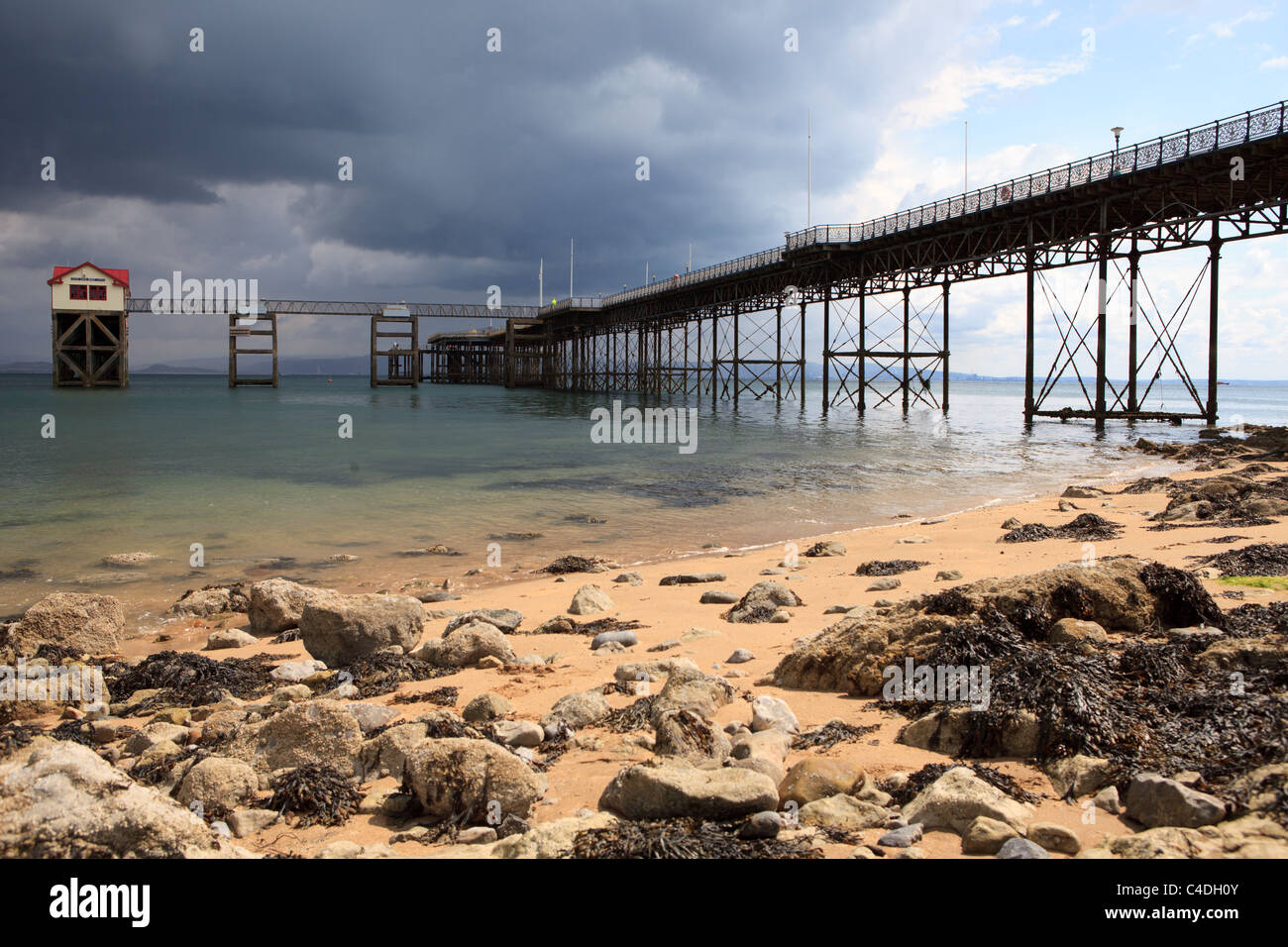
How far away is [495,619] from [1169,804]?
604 centimetres

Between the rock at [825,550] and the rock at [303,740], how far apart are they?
26.2ft

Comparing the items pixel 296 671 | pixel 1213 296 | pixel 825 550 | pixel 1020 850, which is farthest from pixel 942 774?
pixel 1213 296

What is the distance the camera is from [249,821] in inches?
149

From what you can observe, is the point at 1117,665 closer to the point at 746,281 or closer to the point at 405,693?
the point at 405,693

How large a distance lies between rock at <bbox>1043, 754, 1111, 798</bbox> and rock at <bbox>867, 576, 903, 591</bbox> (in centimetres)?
461

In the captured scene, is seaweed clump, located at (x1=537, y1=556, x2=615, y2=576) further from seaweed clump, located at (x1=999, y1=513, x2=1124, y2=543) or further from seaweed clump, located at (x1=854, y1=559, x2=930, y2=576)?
seaweed clump, located at (x1=999, y1=513, x2=1124, y2=543)

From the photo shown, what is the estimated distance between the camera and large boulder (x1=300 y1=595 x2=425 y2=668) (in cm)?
685

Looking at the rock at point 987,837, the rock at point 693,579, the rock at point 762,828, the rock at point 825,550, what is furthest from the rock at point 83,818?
the rock at point 825,550

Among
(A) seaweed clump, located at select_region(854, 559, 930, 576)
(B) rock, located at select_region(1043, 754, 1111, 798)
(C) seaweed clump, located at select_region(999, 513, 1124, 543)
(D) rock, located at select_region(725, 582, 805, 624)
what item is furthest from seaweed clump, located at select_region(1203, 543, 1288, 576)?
(B) rock, located at select_region(1043, 754, 1111, 798)

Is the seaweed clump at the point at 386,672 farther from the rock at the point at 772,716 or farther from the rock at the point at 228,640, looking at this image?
the rock at the point at 772,716

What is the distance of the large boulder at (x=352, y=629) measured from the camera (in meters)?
6.85
